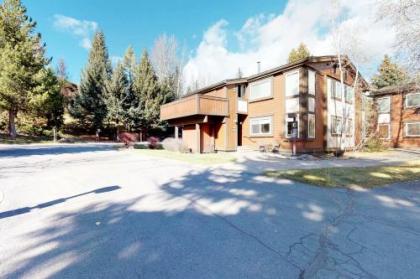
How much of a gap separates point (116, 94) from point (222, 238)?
3576cm

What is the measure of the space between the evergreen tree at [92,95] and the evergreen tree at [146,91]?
514cm

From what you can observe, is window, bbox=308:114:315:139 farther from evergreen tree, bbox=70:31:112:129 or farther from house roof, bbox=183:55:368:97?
evergreen tree, bbox=70:31:112:129

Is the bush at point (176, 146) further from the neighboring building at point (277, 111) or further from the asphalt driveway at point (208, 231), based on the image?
the asphalt driveway at point (208, 231)

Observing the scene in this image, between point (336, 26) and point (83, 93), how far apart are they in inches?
1373

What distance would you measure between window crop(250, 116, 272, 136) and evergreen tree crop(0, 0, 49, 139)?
969 inches

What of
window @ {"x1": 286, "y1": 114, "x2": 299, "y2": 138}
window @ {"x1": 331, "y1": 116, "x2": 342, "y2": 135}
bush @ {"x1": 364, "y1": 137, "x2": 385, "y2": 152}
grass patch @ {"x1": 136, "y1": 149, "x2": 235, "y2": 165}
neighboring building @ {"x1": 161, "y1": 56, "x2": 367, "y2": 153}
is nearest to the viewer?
Result: grass patch @ {"x1": 136, "y1": 149, "x2": 235, "y2": 165}

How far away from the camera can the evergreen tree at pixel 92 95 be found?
36.8 metres

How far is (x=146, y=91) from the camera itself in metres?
36.4

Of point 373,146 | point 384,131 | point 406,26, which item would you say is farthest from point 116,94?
point 384,131

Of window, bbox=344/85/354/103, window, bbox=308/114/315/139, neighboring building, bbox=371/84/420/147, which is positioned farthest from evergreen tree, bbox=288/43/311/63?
window, bbox=308/114/315/139

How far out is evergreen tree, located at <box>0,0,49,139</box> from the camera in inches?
970

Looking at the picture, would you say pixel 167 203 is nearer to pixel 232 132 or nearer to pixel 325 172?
pixel 325 172

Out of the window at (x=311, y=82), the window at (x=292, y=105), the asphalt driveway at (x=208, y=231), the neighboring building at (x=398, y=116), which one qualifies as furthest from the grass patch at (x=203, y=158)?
the neighboring building at (x=398, y=116)

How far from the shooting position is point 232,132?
766 inches
